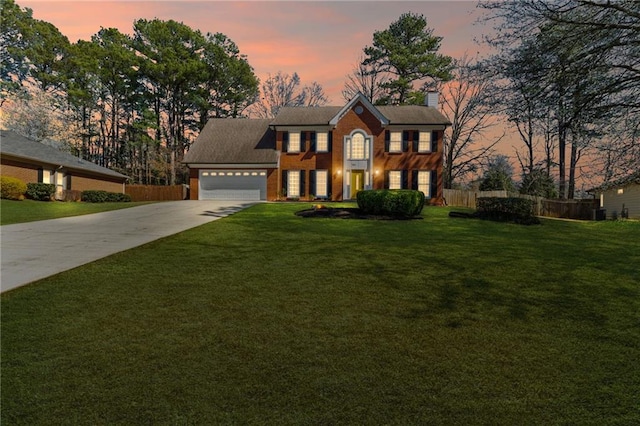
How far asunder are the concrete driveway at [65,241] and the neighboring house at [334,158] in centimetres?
1523

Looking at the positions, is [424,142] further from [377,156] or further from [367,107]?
[367,107]

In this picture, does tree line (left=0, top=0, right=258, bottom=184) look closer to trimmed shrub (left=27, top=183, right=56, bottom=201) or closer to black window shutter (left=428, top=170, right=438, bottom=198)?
trimmed shrub (left=27, top=183, right=56, bottom=201)

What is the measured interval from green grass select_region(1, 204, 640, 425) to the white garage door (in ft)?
72.7

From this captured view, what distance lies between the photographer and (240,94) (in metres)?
46.2

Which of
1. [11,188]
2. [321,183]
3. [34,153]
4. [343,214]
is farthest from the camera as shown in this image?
[321,183]

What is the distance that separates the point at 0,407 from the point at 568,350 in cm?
544

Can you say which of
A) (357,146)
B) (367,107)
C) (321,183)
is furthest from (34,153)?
(367,107)

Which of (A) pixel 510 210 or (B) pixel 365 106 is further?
(B) pixel 365 106

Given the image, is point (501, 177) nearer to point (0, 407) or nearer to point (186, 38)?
point (0, 407)

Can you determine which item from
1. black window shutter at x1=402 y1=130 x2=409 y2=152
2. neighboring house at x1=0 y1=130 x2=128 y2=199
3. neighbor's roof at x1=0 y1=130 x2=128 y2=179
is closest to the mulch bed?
black window shutter at x1=402 y1=130 x2=409 y2=152

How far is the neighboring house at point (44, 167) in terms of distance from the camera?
79.0 ft

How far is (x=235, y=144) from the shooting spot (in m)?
31.2

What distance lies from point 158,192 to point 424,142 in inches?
1048

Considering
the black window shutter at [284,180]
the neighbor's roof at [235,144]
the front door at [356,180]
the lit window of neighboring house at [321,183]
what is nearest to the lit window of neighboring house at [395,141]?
the front door at [356,180]
